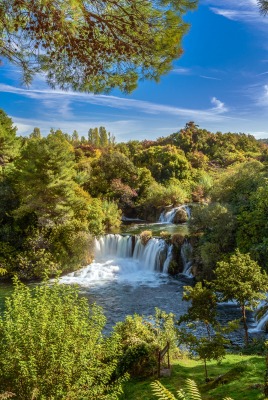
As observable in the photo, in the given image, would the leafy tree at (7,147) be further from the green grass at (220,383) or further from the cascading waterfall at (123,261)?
the green grass at (220,383)

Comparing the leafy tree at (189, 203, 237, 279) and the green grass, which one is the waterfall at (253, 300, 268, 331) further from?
the leafy tree at (189, 203, 237, 279)

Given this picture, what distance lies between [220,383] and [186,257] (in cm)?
1178

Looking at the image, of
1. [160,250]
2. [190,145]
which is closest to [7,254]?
[160,250]

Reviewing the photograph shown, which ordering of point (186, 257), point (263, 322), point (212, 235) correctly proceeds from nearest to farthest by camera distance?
1. point (263, 322)
2. point (212, 235)
3. point (186, 257)

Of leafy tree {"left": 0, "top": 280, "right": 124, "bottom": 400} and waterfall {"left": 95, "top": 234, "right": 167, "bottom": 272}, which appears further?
waterfall {"left": 95, "top": 234, "right": 167, "bottom": 272}

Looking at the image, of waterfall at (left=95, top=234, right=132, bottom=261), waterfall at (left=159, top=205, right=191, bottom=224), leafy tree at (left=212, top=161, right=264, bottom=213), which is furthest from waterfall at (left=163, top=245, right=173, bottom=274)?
waterfall at (left=159, top=205, right=191, bottom=224)

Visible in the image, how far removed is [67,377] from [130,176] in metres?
28.6

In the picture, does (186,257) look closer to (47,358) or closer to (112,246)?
(112,246)

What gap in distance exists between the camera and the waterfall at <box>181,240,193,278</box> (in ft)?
58.6

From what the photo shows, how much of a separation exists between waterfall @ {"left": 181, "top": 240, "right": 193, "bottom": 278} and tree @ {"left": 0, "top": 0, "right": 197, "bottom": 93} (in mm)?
13281

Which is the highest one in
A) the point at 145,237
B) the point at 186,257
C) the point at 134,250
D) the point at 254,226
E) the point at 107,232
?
the point at 254,226

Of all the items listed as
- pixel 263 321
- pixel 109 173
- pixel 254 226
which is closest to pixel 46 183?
pixel 254 226

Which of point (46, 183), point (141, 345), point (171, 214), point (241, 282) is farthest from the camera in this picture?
point (171, 214)

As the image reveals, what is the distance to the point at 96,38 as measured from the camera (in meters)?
5.41
